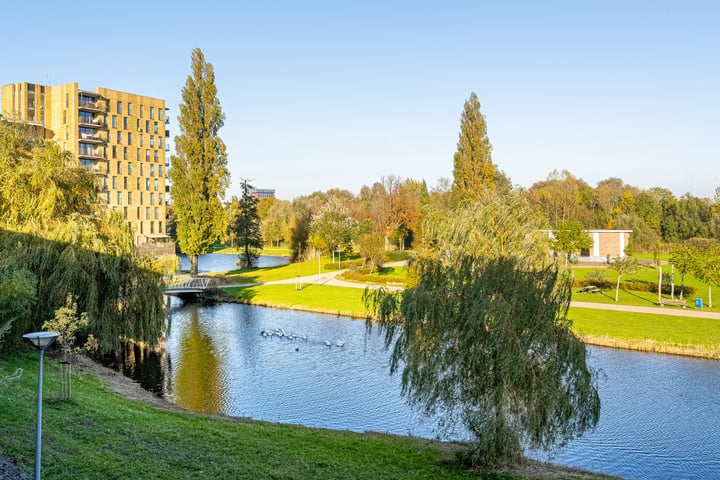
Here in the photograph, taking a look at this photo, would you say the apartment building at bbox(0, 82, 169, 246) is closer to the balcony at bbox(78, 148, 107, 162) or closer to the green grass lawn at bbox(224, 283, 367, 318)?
the balcony at bbox(78, 148, 107, 162)

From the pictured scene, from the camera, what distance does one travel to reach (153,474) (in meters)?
10.5

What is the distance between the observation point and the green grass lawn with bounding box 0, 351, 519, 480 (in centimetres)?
1074

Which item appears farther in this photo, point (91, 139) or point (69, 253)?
point (91, 139)

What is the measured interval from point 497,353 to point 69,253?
56.1 ft

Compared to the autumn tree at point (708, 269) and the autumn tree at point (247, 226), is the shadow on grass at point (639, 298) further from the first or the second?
the autumn tree at point (247, 226)

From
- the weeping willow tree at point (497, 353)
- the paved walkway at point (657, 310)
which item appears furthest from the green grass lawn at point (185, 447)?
the paved walkway at point (657, 310)

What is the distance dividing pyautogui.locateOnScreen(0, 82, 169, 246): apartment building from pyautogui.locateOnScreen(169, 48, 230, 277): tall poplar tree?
12.8m

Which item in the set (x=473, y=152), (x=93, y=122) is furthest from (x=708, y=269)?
A: (x=93, y=122)

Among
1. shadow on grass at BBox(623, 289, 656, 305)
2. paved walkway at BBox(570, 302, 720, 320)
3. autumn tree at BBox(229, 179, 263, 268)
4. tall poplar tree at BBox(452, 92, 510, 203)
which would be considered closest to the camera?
paved walkway at BBox(570, 302, 720, 320)

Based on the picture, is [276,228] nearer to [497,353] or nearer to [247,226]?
[247,226]

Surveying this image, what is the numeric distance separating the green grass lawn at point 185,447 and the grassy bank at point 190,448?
0.02 m

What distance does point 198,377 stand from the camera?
76.0ft

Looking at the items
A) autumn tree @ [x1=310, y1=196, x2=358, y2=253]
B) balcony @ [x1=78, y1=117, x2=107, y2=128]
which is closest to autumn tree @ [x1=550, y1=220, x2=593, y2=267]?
autumn tree @ [x1=310, y1=196, x2=358, y2=253]

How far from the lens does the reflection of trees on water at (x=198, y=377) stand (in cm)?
2003
